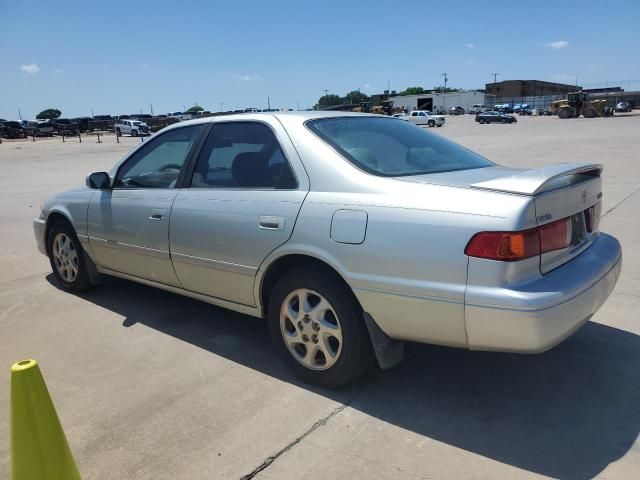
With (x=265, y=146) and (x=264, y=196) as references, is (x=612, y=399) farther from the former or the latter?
(x=265, y=146)

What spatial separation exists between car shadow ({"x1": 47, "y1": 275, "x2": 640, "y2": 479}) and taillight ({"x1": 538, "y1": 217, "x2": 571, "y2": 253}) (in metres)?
0.89

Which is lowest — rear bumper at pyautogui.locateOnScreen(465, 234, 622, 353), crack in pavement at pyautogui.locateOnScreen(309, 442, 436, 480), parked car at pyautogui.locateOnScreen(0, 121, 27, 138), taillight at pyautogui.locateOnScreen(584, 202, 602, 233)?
crack in pavement at pyautogui.locateOnScreen(309, 442, 436, 480)

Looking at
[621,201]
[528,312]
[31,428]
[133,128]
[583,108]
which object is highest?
[583,108]

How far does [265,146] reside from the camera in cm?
350

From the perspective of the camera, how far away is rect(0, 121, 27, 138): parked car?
5506cm

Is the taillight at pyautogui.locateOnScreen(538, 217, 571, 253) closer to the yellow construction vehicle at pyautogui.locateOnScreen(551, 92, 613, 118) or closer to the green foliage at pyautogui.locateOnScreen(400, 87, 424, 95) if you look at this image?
the yellow construction vehicle at pyautogui.locateOnScreen(551, 92, 613, 118)

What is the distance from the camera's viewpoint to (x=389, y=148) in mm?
3393

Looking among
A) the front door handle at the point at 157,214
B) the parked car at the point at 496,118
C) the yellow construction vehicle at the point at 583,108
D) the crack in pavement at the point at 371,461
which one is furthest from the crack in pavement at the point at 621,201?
the yellow construction vehicle at the point at 583,108

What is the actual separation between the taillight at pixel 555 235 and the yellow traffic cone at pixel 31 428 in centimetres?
Answer: 222

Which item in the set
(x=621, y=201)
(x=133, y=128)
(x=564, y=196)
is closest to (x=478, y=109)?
(x=133, y=128)

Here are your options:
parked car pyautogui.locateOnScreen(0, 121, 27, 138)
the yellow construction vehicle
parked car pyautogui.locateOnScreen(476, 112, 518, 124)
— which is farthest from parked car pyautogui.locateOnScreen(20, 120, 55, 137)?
the yellow construction vehicle

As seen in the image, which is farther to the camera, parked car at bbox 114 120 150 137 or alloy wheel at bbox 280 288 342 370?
parked car at bbox 114 120 150 137

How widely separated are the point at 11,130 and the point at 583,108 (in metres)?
60.4

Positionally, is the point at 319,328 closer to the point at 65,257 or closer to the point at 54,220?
the point at 65,257
